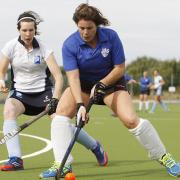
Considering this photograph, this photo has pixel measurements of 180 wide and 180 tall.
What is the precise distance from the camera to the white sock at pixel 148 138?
705 centimetres

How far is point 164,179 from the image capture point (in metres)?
7.03

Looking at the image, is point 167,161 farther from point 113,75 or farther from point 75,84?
point 75,84

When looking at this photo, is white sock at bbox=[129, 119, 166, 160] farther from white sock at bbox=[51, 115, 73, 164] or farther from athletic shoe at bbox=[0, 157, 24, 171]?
athletic shoe at bbox=[0, 157, 24, 171]

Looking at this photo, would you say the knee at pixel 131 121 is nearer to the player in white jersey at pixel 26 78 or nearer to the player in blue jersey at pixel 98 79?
the player in blue jersey at pixel 98 79

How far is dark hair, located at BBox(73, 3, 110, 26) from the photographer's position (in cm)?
665

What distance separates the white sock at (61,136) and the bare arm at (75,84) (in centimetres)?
30

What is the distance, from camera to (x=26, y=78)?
802cm

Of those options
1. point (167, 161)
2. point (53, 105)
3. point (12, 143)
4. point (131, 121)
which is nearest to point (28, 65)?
point (53, 105)

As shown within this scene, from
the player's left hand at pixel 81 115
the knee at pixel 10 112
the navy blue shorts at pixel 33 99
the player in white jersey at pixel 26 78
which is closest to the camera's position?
the player's left hand at pixel 81 115

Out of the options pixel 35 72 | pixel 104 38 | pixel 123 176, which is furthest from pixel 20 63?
pixel 123 176

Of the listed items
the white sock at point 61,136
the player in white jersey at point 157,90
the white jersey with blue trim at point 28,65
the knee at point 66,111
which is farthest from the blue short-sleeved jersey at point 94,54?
the player in white jersey at point 157,90

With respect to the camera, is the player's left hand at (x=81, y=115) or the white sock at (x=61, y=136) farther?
the white sock at (x=61, y=136)

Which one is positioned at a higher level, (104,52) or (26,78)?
(104,52)

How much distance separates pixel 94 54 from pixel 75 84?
390mm
